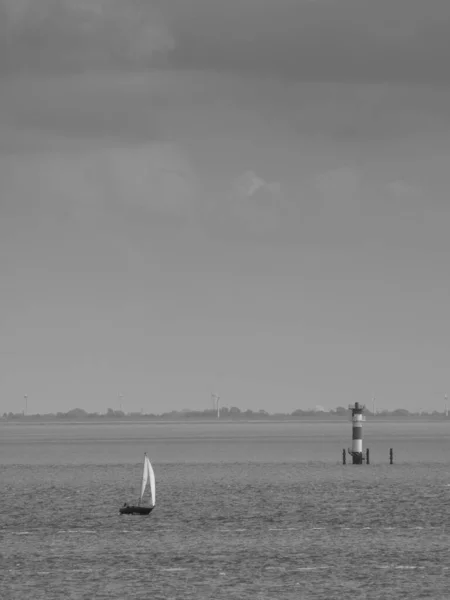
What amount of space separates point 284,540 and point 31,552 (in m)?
5.53

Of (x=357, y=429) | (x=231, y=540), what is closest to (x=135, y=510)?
(x=231, y=540)

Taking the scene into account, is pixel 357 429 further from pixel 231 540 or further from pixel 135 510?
pixel 231 540

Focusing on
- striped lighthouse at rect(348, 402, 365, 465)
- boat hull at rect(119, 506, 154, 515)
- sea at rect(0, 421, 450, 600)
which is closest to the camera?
sea at rect(0, 421, 450, 600)

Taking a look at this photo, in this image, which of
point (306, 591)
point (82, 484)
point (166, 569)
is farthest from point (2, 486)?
A: point (306, 591)

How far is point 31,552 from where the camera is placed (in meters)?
26.4

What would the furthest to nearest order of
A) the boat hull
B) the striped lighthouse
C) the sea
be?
1. the striped lighthouse
2. the boat hull
3. the sea

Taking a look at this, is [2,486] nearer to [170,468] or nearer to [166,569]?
[170,468]

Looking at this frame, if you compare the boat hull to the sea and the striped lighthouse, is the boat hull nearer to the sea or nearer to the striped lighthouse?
the sea

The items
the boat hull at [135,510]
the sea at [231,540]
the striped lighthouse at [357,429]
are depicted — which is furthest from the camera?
the striped lighthouse at [357,429]

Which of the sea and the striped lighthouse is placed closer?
the sea

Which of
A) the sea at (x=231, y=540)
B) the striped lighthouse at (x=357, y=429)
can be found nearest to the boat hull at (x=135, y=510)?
the sea at (x=231, y=540)

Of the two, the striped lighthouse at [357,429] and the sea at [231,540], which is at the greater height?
the striped lighthouse at [357,429]

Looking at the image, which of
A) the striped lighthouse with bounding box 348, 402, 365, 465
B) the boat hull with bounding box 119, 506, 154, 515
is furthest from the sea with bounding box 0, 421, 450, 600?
the striped lighthouse with bounding box 348, 402, 365, 465

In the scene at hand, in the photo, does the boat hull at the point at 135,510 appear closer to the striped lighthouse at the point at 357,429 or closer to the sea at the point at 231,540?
the sea at the point at 231,540
